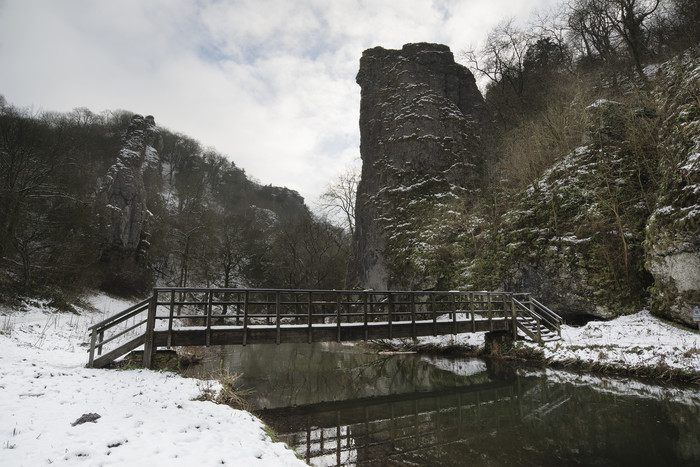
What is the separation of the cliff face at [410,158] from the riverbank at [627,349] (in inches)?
326

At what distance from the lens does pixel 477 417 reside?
7918 mm

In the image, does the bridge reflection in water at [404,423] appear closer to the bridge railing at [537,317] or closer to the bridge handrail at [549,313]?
the bridge railing at [537,317]

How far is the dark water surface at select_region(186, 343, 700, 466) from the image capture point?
580cm

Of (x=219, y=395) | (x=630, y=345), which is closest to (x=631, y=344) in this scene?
(x=630, y=345)

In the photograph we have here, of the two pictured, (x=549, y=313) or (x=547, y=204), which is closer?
(x=549, y=313)

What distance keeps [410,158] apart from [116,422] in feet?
82.6

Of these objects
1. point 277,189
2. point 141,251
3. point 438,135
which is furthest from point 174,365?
point 277,189

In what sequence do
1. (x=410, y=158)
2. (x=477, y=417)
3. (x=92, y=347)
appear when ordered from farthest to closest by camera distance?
(x=410, y=158)
(x=92, y=347)
(x=477, y=417)

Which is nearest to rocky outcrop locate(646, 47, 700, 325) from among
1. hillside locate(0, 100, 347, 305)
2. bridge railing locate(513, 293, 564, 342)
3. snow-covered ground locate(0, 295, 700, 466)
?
snow-covered ground locate(0, 295, 700, 466)

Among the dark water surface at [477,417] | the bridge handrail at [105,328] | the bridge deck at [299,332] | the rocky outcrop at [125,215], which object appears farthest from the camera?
the rocky outcrop at [125,215]

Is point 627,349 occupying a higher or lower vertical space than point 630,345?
lower

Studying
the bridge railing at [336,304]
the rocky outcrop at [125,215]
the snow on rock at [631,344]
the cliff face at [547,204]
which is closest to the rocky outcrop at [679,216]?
the cliff face at [547,204]

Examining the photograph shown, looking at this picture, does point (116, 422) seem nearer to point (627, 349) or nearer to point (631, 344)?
point (627, 349)

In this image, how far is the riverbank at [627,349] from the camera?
9.73 m
